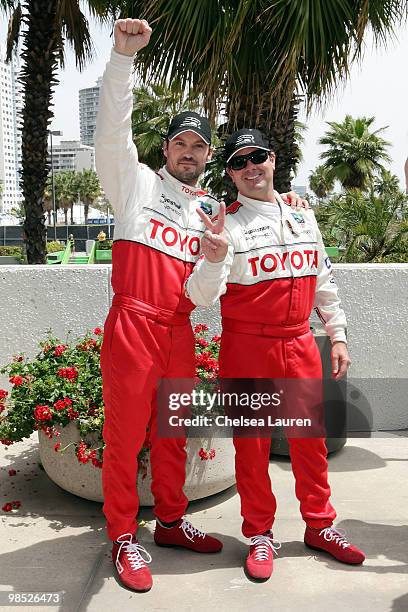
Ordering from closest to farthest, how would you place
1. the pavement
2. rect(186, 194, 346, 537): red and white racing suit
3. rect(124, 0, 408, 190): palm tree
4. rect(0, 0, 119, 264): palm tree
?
the pavement → rect(186, 194, 346, 537): red and white racing suit → rect(124, 0, 408, 190): palm tree → rect(0, 0, 119, 264): palm tree

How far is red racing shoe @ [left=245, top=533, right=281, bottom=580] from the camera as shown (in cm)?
294

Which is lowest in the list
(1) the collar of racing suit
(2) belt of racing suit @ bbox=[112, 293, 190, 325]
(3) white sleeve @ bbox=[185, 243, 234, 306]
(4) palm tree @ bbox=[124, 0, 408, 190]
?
(2) belt of racing suit @ bbox=[112, 293, 190, 325]

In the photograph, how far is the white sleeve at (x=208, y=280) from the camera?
104 inches

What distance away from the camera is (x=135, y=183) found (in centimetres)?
290

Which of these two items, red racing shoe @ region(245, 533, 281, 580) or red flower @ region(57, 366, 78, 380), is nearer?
red racing shoe @ region(245, 533, 281, 580)

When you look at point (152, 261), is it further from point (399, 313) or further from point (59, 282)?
point (399, 313)

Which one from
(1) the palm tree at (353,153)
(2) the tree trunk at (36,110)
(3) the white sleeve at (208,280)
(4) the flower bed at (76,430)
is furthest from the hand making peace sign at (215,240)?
(1) the palm tree at (353,153)

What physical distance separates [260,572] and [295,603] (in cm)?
23

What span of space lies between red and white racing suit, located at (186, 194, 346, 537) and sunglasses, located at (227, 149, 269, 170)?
16cm

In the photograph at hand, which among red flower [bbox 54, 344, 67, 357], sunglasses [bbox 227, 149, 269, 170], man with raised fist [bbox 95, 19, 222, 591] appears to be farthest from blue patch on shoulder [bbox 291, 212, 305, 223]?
red flower [bbox 54, 344, 67, 357]

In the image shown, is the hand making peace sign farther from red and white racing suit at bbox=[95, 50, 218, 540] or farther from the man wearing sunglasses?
red and white racing suit at bbox=[95, 50, 218, 540]

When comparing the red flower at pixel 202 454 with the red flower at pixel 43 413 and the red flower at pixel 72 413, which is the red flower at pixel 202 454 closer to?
the red flower at pixel 72 413

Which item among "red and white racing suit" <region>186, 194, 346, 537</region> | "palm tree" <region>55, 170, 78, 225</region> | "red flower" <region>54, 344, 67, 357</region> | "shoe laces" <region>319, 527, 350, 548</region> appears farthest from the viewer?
"palm tree" <region>55, 170, 78, 225</region>

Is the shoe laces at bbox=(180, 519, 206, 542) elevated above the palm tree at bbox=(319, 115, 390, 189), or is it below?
below
